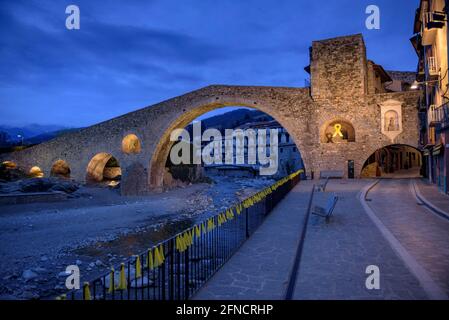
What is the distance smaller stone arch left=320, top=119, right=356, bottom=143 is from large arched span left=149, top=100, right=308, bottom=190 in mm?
2146

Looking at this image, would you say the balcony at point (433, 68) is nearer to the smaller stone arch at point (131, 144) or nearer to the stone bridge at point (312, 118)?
the stone bridge at point (312, 118)

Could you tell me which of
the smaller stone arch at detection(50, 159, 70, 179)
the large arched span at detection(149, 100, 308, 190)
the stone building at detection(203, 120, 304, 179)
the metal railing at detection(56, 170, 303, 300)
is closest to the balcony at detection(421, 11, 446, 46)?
the metal railing at detection(56, 170, 303, 300)

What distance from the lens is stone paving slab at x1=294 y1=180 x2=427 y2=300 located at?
177 inches

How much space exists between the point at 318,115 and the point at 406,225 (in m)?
16.7

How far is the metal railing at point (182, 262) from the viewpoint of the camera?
425 centimetres

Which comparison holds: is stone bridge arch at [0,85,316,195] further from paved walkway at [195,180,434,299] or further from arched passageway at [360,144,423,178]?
paved walkway at [195,180,434,299]

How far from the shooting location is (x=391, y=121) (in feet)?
73.4

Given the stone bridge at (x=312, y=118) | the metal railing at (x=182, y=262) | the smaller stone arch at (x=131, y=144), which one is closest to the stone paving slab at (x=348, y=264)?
the metal railing at (x=182, y=262)

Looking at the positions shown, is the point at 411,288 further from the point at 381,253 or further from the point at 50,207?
the point at 50,207

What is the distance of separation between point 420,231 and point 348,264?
3318 mm

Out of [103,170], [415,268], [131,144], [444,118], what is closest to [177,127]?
[131,144]

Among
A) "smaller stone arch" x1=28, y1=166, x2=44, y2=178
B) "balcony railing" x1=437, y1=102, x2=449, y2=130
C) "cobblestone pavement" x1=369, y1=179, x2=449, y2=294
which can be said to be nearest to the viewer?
"cobblestone pavement" x1=369, y1=179, x2=449, y2=294

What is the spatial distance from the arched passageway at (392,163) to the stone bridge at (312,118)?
3.18m
